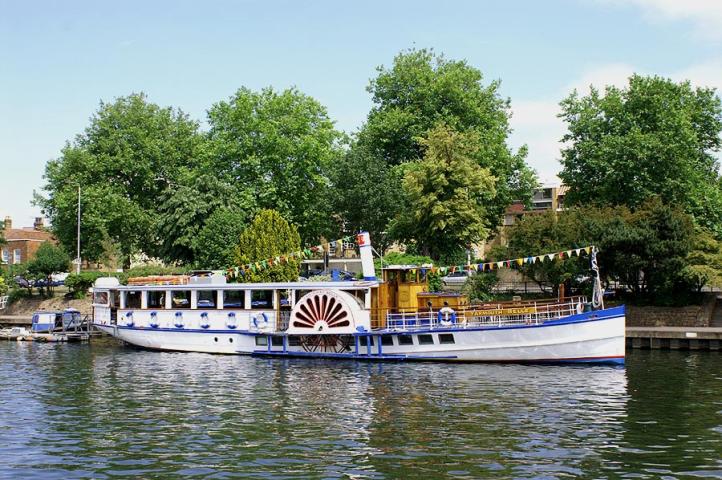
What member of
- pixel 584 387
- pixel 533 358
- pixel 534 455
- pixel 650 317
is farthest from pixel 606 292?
pixel 534 455

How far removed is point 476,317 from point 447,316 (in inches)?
62.4

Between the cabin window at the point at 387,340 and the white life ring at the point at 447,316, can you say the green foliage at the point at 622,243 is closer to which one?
the white life ring at the point at 447,316

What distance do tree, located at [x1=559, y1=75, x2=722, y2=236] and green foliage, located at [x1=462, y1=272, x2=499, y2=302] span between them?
38.7 feet

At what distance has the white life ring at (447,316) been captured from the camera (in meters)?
39.3

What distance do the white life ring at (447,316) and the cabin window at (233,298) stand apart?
11.0 m

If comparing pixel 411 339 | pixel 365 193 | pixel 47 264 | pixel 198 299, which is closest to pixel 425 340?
pixel 411 339

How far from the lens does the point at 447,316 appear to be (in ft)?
131

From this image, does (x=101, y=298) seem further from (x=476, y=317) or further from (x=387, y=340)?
(x=476, y=317)

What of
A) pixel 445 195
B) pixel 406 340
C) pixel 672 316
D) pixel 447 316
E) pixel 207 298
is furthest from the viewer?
pixel 445 195

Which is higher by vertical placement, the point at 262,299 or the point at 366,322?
the point at 262,299

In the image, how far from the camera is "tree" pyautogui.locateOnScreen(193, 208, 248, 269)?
64125 mm

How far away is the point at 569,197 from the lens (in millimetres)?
68250

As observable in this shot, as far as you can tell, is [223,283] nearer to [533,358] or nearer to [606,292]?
[533,358]

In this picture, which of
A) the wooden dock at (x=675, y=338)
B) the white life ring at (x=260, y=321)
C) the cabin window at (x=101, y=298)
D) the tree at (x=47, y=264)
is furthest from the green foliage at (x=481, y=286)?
the tree at (x=47, y=264)
